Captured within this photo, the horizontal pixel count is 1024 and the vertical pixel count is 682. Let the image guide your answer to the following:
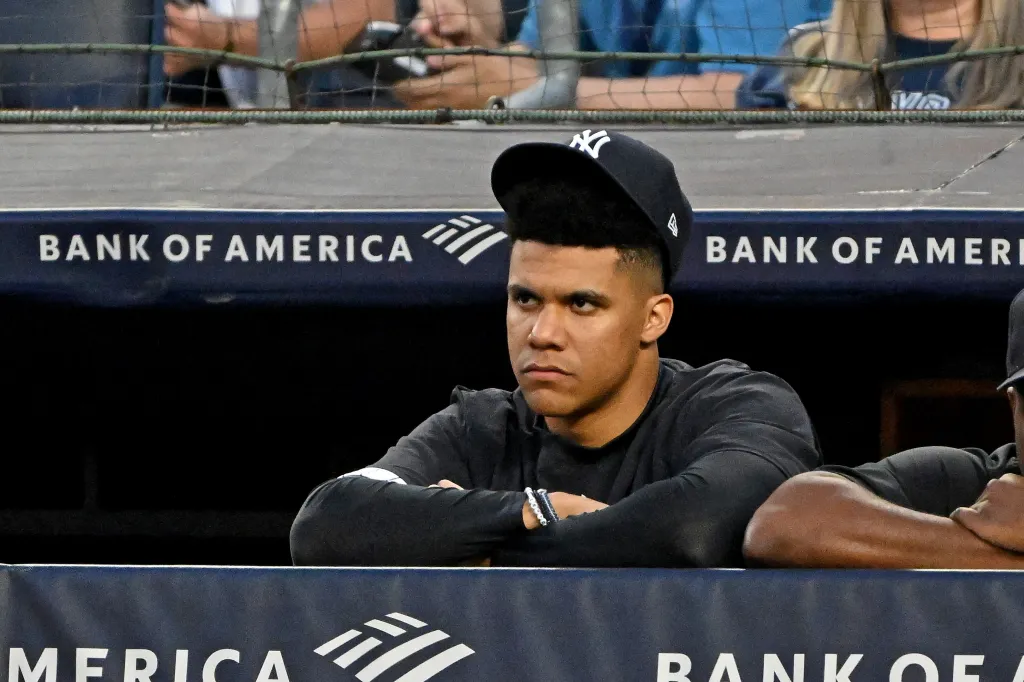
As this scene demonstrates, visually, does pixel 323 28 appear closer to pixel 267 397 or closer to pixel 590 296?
pixel 267 397

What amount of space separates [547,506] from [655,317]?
1.30 feet

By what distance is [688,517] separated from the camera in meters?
2.32

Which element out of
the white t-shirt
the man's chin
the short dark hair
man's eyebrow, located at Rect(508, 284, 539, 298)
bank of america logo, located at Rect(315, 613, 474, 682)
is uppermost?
the white t-shirt

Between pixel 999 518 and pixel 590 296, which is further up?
pixel 590 296

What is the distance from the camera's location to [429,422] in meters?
2.75

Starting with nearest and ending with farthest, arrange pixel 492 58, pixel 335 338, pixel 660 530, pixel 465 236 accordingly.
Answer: pixel 660 530
pixel 465 236
pixel 335 338
pixel 492 58

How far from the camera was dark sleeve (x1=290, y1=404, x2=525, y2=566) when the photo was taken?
237 centimetres

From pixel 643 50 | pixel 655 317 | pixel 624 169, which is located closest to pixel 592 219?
pixel 624 169

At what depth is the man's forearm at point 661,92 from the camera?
4.94 metres

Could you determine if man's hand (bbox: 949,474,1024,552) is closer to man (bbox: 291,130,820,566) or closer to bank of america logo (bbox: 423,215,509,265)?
man (bbox: 291,130,820,566)

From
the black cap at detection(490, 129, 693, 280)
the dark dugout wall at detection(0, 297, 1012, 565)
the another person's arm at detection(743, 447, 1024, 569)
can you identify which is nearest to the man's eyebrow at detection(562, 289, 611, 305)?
the black cap at detection(490, 129, 693, 280)

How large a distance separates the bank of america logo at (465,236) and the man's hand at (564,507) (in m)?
1.39

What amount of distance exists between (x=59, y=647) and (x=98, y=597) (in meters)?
0.08

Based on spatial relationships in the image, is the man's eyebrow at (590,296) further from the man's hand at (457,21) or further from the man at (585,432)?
the man's hand at (457,21)
